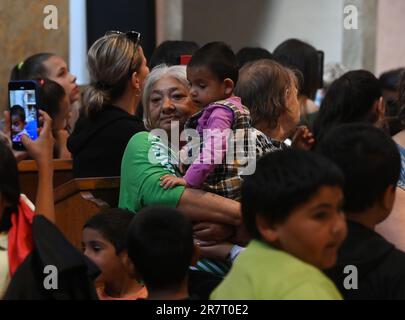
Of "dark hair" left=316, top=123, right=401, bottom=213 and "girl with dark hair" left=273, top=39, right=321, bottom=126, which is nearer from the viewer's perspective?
"dark hair" left=316, top=123, right=401, bottom=213

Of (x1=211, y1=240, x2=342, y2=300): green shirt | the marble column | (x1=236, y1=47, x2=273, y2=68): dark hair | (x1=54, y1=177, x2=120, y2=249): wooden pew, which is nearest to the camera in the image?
(x1=211, y1=240, x2=342, y2=300): green shirt

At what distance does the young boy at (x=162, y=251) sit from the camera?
3.71 meters

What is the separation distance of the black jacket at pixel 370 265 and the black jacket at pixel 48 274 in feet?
2.68

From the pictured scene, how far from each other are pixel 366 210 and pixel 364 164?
15 centimetres

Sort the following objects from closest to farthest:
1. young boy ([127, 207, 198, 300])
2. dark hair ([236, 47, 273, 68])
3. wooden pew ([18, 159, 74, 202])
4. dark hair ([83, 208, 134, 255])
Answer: young boy ([127, 207, 198, 300])
dark hair ([83, 208, 134, 255])
wooden pew ([18, 159, 74, 202])
dark hair ([236, 47, 273, 68])

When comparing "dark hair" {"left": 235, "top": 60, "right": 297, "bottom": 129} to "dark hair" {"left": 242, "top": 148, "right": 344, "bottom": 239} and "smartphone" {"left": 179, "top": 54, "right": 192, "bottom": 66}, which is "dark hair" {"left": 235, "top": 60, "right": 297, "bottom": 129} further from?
"dark hair" {"left": 242, "top": 148, "right": 344, "bottom": 239}

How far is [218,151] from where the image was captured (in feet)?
15.6

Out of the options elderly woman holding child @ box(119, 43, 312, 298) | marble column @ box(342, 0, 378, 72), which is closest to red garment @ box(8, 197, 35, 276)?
elderly woman holding child @ box(119, 43, 312, 298)

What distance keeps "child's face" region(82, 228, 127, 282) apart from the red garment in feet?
2.95

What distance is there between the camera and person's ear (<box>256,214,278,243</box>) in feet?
11.2

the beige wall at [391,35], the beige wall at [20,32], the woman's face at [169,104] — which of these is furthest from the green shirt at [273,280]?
the beige wall at [391,35]

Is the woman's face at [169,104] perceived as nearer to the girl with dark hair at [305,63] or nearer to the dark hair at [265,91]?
the dark hair at [265,91]

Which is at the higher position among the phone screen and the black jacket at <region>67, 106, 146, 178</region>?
the phone screen

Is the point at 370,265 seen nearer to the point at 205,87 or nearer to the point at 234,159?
the point at 234,159
